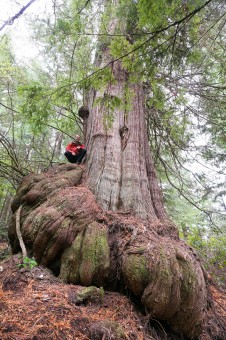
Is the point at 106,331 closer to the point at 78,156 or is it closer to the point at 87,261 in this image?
the point at 87,261

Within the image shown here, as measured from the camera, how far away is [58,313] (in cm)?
212

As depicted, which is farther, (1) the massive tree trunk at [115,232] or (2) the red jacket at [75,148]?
(2) the red jacket at [75,148]

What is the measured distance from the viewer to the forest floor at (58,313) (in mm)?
1919

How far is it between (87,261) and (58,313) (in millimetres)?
682

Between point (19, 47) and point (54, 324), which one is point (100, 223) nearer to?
point (54, 324)

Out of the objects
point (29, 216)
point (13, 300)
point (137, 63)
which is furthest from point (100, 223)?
point (137, 63)

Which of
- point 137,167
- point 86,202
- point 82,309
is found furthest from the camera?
point 137,167

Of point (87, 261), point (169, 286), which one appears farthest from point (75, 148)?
point (169, 286)

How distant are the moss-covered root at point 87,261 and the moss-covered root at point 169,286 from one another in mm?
261

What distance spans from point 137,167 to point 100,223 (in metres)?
1.45

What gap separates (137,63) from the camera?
3.35 metres

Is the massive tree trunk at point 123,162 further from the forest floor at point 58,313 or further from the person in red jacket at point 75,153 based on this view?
the forest floor at point 58,313

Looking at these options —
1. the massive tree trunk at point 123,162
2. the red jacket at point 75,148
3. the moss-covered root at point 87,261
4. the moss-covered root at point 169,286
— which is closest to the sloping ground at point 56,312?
the moss-covered root at point 87,261

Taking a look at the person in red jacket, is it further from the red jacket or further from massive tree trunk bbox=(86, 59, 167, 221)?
massive tree trunk bbox=(86, 59, 167, 221)
